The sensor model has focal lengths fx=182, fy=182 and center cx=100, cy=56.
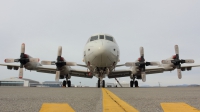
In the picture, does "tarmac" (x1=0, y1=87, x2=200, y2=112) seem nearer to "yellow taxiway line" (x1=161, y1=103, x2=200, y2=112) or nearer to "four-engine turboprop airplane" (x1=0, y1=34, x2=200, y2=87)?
"yellow taxiway line" (x1=161, y1=103, x2=200, y2=112)

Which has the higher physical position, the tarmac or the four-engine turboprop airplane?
the four-engine turboprop airplane

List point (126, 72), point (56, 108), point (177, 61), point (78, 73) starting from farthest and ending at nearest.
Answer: point (78, 73) < point (126, 72) < point (177, 61) < point (56, 108)

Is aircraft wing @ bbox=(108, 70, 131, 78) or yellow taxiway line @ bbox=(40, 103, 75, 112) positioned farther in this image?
aircraft wing @ bbox=(108, 70, 131, 78)

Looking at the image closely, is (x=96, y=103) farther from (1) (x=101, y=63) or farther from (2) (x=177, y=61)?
(2) (x=177, y=61)

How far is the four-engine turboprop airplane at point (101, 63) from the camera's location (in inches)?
629

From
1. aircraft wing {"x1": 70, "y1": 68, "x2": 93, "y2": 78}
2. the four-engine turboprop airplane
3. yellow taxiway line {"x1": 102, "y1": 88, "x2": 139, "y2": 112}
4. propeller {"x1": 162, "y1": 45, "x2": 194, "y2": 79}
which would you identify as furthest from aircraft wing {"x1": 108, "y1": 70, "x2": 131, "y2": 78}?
yellow taxiway line {"x1": 102, "y1": 88, "x2": 139, "y2": 112}

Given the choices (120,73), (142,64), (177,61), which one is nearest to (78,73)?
(120,73)

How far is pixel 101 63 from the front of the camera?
1611cm

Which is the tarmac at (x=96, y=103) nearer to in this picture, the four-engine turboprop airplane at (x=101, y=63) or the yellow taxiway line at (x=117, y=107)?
the yellow taxiway line at (x=117, y=107)

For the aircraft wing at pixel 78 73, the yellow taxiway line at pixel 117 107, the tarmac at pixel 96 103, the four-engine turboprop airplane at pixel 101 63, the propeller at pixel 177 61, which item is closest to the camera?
the yellow taxiway line at pixel 117 107

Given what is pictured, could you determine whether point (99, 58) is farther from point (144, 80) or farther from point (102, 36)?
point (144, 80)

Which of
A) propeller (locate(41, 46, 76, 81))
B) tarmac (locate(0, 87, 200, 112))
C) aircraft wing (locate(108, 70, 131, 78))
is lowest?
tarmac (locate(0, 87, 200, 112))

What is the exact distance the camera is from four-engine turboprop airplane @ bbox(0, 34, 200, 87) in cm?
1597

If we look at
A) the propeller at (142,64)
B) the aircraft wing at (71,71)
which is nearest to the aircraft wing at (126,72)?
the propeller at (142,64)
